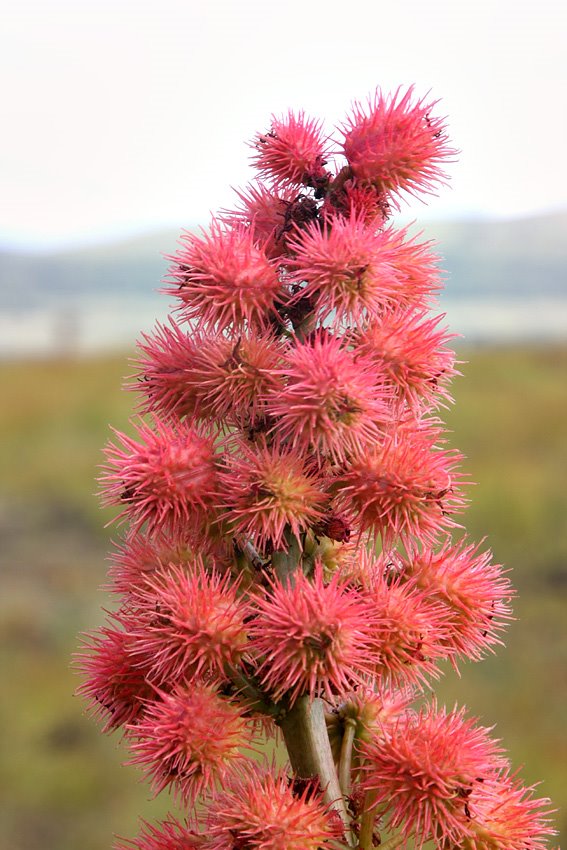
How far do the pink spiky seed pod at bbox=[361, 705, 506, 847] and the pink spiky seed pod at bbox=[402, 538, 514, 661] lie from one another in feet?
0.35

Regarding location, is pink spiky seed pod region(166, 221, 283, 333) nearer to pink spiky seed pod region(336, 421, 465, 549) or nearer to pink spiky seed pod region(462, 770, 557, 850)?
pink spiky seed pod region(336, 421, 465, 549)

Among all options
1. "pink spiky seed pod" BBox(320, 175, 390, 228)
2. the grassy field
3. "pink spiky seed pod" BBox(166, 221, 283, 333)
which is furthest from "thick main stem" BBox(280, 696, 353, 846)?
the grassy field

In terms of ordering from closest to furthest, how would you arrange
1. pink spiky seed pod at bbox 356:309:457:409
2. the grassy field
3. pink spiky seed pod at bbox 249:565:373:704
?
pink spiky seed pod at bbox 249:565:373:704, pink spiky seed pod at bbox 356:309:457:409, the grassy field

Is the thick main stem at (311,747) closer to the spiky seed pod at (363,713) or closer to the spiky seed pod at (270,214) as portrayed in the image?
the spiky seed pod at (363,713)

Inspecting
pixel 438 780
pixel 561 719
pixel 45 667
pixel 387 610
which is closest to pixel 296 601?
pixel 387 610

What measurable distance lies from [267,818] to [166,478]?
14.8 inches

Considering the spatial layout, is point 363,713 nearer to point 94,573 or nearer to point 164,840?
point 164,840

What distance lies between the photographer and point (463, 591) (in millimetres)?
1216

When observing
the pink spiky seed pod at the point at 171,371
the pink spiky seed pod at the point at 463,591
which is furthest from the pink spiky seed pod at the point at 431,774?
the pink spiky seed pod at the point at 171,371

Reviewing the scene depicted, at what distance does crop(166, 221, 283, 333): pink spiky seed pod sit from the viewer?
1.14 meters

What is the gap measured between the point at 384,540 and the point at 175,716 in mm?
302

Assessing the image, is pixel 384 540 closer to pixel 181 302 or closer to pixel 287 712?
pixel 287 712

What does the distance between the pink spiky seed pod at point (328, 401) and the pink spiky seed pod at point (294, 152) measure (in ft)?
0.78

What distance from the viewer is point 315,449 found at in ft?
3.58
